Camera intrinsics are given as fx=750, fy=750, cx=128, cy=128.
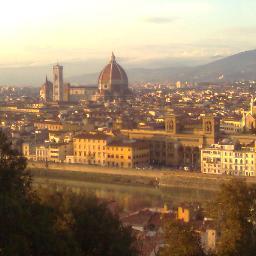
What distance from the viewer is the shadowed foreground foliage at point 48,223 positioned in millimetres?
4555

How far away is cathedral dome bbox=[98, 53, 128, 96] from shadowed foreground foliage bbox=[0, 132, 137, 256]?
1626 inches

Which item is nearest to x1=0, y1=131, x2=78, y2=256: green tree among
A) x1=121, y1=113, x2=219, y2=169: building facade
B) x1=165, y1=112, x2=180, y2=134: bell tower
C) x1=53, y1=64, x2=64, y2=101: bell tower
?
x1=121, y1=113, x2=219, y2=169: building facade

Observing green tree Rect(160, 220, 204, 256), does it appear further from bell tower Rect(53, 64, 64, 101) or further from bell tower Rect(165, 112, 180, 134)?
bell tower Rect(53, 64, 64, 101)

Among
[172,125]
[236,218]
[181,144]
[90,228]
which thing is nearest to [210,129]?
[181,144]

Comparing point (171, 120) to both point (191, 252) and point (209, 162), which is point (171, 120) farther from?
point (191, 252)

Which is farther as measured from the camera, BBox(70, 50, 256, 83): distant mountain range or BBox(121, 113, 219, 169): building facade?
BBox(70, 50, 256, 83): distant mountain range

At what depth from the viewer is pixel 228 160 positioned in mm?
17438

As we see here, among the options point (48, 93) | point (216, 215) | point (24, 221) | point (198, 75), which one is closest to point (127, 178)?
point (216, 215)

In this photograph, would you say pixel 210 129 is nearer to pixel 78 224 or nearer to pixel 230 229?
pixel 230 229

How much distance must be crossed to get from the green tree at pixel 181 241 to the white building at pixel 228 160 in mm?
11396

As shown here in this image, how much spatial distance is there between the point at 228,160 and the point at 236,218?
11796 mm

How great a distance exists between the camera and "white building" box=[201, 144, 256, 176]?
674 inches

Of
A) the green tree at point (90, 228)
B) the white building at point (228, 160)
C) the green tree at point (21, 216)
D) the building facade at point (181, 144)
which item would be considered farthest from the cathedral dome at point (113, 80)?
the green tree at point (21, 216)

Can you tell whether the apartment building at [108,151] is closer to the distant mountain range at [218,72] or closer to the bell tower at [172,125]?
the bell tower at [172,125]
